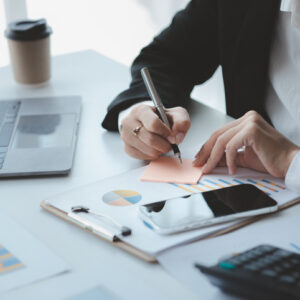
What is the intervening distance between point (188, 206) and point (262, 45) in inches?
23.7

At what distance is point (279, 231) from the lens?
2.56 ft

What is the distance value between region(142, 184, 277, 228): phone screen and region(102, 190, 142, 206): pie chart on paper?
5 cm

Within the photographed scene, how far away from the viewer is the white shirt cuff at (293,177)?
0.88 m

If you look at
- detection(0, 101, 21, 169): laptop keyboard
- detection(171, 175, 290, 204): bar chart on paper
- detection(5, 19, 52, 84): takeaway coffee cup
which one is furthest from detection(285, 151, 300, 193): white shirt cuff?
detection(5, 19, 52, 84): takeaway coffee cup

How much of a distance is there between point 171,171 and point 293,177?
0.22m

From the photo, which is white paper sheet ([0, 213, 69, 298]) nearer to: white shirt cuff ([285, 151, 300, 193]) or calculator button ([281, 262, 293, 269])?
calculator button ([281, 262, 293, 269])

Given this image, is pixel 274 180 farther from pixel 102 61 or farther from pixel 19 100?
pixel 102 61

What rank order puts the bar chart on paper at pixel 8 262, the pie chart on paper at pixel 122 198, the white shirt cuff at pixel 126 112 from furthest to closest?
the white shirt cuff at pixel 126 112 < the pie chart on paper at pixel 122 198 < the bar chart on paper at pixel 8 262

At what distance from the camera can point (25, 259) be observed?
2.40 ft

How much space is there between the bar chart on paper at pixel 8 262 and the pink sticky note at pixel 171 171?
0.29m

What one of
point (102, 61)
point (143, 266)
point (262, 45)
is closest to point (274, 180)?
point (143, 266)

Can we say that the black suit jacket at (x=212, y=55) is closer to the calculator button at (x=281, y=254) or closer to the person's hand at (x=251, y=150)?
the person's hand at (x=251, y=150)

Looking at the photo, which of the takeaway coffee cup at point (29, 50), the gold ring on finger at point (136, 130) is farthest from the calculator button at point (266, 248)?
the takeaway coffee cup at point (29, 50)

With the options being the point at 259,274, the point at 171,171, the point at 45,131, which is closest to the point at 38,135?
the point at 45,131
